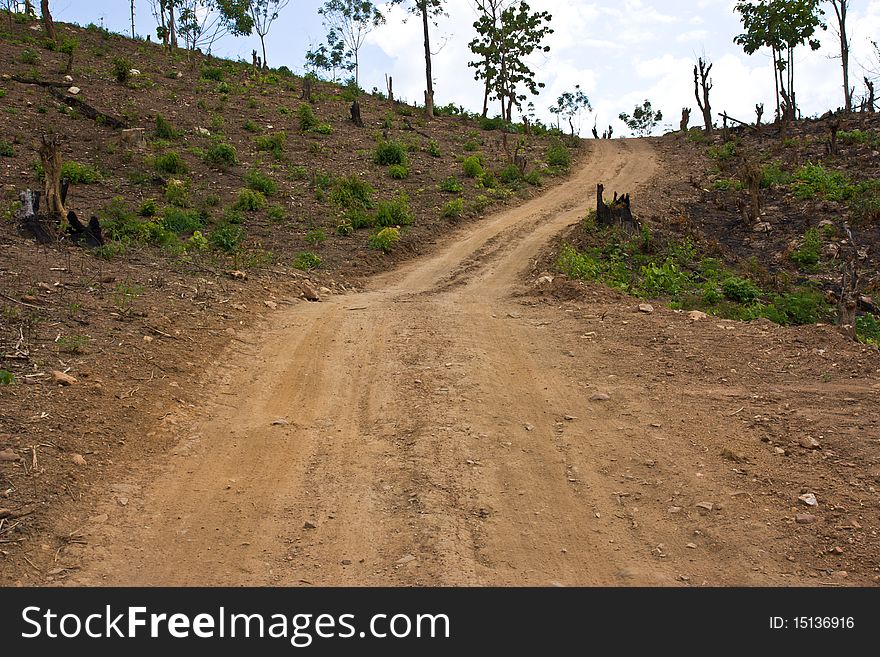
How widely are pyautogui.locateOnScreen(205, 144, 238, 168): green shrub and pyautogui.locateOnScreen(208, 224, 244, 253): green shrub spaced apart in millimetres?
5239

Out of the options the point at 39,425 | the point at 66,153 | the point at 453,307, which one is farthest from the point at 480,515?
the point at 66,153

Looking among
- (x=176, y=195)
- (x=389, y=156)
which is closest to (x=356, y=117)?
(x=389, y=156)

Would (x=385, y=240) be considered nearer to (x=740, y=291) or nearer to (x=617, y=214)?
(x=617, y=214)

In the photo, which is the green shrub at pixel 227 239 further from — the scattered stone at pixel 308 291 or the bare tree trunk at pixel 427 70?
the bare tree trunk at pixel 427 70

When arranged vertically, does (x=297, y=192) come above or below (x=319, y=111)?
below

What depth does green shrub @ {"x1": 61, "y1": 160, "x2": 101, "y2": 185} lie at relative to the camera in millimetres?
16156

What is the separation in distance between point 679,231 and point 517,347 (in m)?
10.1

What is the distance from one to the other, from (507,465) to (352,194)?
13.1 metres

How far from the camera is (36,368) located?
22.3 ft

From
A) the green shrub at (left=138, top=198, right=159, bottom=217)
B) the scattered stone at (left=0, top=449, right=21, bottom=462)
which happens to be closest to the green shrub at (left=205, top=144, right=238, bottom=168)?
the green shrub at (left=138, top=198, right=159, bottom=217)

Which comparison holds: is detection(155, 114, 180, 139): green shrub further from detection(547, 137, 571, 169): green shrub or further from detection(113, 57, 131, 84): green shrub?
detection(547, 137, 571, 169): green shrub

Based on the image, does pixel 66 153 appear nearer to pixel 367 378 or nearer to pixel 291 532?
pixel 367 378

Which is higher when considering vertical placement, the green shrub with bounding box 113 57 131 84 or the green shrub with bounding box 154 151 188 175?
the green shrub with bounding box 113 57 131 84

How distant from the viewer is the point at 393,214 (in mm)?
17297
